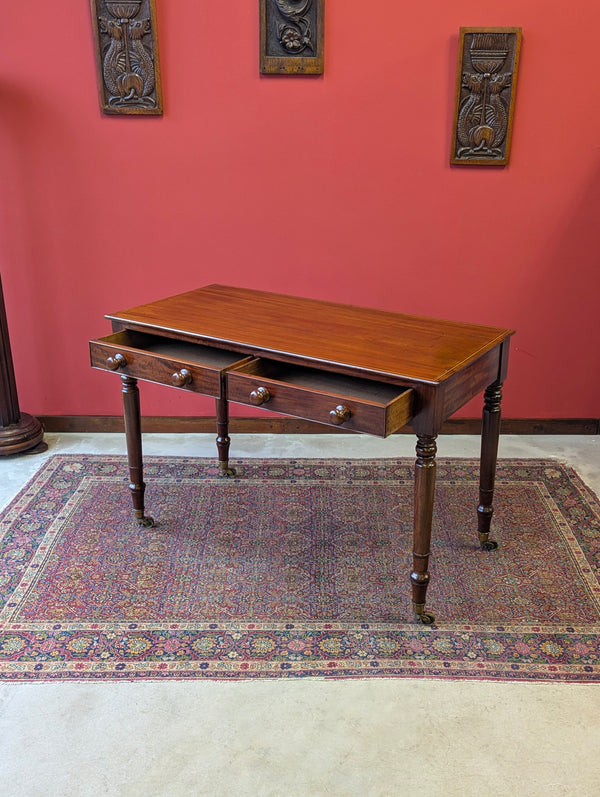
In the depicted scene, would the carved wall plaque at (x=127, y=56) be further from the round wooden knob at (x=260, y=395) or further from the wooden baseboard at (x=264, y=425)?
the round wooden knob at (x=260, y=395)

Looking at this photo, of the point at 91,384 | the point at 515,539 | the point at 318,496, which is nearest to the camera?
the point at 515,539

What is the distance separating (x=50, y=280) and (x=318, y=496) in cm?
152

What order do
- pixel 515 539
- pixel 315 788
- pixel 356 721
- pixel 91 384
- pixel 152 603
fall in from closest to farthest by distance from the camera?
pixel 315 788, pixel 356 721, pixel 152 603, pixel 515 539, pixel 91 384

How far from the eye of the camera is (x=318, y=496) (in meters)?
3.02

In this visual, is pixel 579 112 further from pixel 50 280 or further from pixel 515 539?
pixel 50 280

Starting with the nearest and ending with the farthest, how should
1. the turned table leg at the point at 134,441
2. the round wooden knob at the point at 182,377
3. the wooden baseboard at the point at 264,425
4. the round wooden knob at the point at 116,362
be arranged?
the round wooden knob at the point at 182,377, the round wooden knob at the point at 116,362, the turned table leg at the point at 134,441, the wooden baseboard at the point at 264,425

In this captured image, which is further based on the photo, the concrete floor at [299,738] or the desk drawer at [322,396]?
the desk drawer at [322,396]

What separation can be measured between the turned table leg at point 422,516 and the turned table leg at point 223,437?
1.12 m

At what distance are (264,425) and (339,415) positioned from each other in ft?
5.40

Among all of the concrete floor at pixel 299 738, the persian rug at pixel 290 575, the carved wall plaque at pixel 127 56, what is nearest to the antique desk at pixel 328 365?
the persian rug at pixel 290 575

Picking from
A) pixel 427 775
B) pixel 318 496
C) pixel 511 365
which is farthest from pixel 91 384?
pixel 427 775

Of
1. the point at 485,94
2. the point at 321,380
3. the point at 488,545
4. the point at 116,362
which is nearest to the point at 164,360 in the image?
the point at 116,362

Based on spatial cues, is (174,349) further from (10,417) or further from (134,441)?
(10,417)

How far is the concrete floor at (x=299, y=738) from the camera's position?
1.75 m
